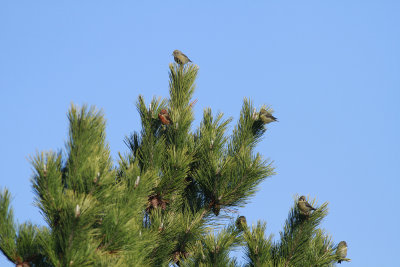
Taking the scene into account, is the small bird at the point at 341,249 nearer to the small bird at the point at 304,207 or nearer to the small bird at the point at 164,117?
the small bird at the point at 304,207

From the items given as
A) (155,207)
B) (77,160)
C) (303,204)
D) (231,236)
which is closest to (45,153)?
(77,160)

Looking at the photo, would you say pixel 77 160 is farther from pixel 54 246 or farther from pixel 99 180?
pixel 54 246

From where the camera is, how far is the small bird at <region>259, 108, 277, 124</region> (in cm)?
577

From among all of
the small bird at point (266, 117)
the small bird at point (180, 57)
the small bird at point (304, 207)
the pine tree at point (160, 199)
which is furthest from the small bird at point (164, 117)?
the small bird at point (304, 207)

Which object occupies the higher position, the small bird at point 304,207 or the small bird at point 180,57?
the small bird at point 180,57

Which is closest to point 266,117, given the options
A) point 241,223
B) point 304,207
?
point 304,207

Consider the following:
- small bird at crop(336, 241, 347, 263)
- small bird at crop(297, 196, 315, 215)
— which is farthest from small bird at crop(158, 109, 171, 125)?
small bird at crop(336, 241, 347, 263)

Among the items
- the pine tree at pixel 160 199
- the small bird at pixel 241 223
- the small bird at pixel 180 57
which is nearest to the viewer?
the pine tree at pixel 160 199

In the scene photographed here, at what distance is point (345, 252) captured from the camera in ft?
18.2

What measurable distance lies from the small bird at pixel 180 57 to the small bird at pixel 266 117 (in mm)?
1241

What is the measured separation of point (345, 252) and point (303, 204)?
2.42ft

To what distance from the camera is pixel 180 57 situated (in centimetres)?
656

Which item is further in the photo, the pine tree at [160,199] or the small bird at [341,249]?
the small bird at [341,249]

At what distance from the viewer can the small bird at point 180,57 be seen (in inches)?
257
